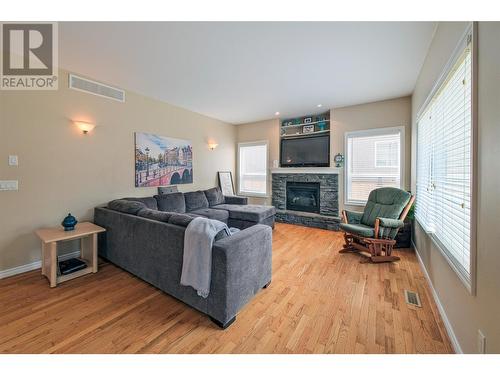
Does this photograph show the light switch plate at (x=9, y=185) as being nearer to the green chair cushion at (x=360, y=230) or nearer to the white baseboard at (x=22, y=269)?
the white baseboard at (x=22, y=269)

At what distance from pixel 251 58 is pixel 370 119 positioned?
2.90 metres

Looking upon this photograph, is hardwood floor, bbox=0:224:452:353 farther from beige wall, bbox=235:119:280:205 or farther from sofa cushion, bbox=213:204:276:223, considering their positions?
beige wall, bbox=235:119:280:205

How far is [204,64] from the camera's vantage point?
2.75 meters

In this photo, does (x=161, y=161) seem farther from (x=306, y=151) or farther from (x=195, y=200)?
(x=306, y=151)

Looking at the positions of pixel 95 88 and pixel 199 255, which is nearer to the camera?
pixel 199 255

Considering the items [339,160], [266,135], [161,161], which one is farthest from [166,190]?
[339,160]

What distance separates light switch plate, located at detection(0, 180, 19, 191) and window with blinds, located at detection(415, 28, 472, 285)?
4.36 meters

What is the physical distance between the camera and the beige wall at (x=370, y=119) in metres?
3.88

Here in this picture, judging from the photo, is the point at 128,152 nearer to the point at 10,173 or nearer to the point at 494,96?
the point at 10,173

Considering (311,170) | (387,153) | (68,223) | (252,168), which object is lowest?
(68,223)

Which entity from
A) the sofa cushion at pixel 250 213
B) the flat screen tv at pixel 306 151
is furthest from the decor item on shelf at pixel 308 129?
the sofa cushion at pixel 250 213

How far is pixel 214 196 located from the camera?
16.1ft

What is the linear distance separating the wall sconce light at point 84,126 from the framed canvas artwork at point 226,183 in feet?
9.69

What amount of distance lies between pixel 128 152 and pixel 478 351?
14.6 ft
